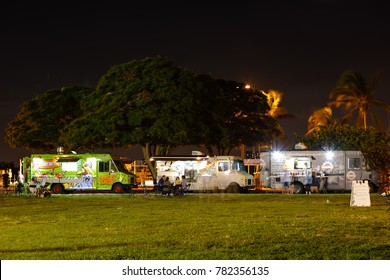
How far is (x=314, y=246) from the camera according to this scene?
564 inches

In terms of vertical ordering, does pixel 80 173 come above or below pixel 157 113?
below

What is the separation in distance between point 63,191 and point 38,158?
7.89 feet

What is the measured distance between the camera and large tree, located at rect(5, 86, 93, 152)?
64438 mm

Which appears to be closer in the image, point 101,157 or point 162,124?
point 101,157

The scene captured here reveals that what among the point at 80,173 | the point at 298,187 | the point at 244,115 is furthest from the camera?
the point at 244,115

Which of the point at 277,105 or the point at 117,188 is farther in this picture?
the point at 277,105

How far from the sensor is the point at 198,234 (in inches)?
656

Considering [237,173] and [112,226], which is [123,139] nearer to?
[237,173]

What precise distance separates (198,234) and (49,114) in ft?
162

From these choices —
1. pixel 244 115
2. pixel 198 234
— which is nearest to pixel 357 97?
pixel 244 115

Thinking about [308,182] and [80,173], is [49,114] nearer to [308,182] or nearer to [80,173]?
[80,173]

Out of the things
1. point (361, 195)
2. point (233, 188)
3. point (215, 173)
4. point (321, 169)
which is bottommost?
point (361, 195)

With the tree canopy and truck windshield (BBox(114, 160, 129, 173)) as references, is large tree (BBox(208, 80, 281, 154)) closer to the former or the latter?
the tree canopy

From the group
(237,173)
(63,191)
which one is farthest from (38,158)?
(237,173)
